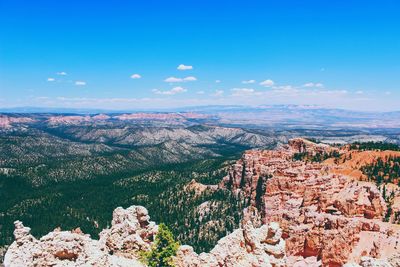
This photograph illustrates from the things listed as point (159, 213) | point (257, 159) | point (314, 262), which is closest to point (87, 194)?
point (159, 213)

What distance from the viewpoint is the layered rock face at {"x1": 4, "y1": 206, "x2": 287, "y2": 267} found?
65.9 feet

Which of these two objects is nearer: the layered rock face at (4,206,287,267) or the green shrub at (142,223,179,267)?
the layered rock face at (4,206,287,267)

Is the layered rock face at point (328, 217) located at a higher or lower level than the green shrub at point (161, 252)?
lower

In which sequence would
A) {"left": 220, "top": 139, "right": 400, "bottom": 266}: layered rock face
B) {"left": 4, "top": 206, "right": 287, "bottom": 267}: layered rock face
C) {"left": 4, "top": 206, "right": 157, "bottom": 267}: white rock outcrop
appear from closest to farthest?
{"left": 4, "top": 206, "right": 157, "bottom": 267}: white rock outcrop < {"left": 4, "top": 206, "right": 287, "bottom": 267}: layered rock face < {"left": 220, "top": 139, "right": 400, "bottom": 266}: layered rock face

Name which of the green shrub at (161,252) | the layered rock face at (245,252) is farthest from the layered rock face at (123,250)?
the green shrub at (161,252)

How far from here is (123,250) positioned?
89.4 feet

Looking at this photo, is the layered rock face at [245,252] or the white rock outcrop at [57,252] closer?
the white rock outcrop at [57,252]

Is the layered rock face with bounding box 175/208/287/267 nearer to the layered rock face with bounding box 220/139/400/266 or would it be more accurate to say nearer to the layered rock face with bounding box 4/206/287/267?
the layered rock face with bounding box 4/206/287/267

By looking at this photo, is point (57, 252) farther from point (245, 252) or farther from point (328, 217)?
point (328, 217)

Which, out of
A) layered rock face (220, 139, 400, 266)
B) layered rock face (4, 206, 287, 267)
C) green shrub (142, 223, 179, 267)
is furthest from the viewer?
layered rock face (220, 139, 400, 266)

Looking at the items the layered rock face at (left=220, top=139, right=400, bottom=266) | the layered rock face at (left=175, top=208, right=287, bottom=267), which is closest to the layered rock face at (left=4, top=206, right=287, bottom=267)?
the layered rock face at (left=175, top=208, right=287, bottom=267)

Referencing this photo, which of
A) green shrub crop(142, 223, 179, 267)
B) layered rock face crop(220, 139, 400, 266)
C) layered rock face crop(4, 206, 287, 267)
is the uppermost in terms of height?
layered rock face crop(4, 206, 287, 267)

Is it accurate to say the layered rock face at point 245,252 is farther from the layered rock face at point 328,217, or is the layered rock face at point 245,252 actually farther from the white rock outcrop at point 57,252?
the layered rock face at point 328,217

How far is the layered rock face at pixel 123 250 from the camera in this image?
791 inches
